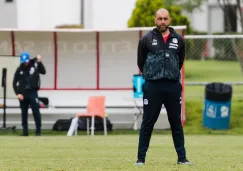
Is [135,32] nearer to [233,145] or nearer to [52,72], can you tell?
[52,72]

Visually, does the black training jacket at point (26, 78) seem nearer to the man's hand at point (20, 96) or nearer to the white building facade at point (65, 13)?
the man's hand at point (20, 96)

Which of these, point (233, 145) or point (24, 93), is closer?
point (233, 145)

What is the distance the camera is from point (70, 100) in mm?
22781

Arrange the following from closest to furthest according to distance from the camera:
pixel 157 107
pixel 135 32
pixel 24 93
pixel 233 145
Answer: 1. pixel 157 107
2. pixel 233 145
3. pixel 24 93
4. pixel 135 32

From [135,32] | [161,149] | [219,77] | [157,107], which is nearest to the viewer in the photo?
[157,107]

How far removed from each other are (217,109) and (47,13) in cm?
1711

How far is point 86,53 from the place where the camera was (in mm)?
22859

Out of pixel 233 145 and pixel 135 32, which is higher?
pixel 135 32

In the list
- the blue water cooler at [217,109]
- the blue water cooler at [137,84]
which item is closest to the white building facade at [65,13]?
the blue water cooler at [137,84]

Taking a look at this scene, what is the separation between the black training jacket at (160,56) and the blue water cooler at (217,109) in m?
11.2

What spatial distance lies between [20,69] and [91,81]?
3.23 meters

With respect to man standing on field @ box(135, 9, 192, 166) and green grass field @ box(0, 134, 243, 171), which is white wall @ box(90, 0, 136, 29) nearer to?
green grass field @ box(0, 134, 243, 171)

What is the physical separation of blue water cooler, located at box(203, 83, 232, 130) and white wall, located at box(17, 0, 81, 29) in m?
15.8

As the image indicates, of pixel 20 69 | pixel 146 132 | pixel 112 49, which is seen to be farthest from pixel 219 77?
pixel 146 132
